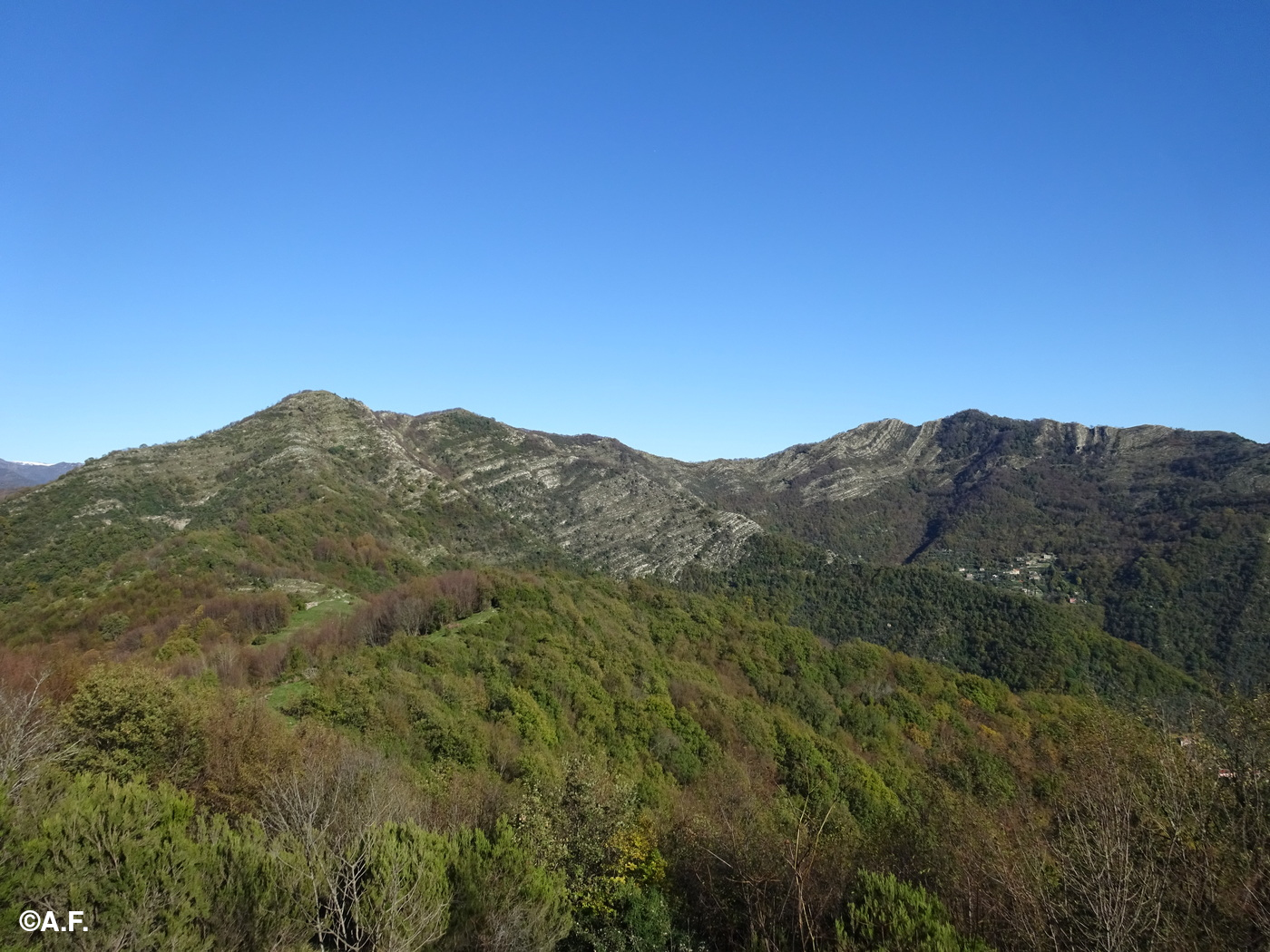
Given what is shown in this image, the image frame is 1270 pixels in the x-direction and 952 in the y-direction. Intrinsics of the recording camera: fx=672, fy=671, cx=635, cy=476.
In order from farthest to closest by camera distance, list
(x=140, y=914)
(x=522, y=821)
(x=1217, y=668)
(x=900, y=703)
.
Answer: (x=1217, y=668) < (x=900, y=703) < (x=522, y=821) < (x=140, y=914)

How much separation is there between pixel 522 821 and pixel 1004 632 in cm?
10345

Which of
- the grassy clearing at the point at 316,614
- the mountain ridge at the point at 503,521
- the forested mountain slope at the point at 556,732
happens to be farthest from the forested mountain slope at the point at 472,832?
the mountain ridge at the point at 503,521

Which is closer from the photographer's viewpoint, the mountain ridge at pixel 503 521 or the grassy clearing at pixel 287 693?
the grassy clearing at pixel 287 693

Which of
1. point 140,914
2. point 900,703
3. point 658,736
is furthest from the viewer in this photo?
point 900,703

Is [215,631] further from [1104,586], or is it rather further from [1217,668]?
[1104,586]

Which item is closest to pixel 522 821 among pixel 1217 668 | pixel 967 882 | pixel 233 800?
pixel 233 800

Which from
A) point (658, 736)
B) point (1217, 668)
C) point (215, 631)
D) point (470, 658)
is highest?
point (215, 631)

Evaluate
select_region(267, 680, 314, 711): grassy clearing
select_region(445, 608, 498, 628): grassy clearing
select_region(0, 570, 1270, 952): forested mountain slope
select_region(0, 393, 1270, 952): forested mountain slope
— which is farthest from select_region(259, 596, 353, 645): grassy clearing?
select_region(267, 680, 314, 711): grassy clearing

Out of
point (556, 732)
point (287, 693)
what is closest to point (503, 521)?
point (556, 732)

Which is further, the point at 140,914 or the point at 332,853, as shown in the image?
the point at 332,853

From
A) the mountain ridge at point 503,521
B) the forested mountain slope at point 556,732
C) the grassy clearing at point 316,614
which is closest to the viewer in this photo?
the forested mountain slope at point 556,732

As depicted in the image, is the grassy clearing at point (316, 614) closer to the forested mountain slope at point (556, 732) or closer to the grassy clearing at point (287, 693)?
the forested mountain slope at point (556, 732)

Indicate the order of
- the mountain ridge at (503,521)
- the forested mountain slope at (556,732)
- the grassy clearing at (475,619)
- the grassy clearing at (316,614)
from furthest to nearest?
the mountain ridge at (503,521) → the grassy clearing at (475,619) → the grassy clearing at (316,614) → the forested mountain slope at (556,732)

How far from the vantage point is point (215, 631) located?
4638cm
